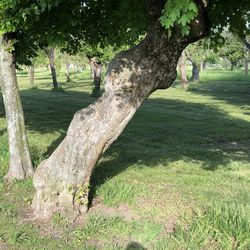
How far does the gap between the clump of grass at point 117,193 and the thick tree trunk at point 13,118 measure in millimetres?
2176

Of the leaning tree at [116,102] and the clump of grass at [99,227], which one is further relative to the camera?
the leaning tree at [116,102]

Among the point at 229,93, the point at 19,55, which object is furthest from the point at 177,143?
the point at 229,93

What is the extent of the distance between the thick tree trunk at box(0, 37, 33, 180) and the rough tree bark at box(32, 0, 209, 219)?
2.07 meters

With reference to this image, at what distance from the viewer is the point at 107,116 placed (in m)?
7.86

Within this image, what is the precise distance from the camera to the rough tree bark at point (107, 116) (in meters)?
7.84

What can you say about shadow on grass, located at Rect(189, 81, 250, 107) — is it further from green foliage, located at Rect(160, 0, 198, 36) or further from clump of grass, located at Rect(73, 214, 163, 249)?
green foliage, located at Rect(160, 0, 198, 36)

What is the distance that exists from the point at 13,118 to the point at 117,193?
3.05 m

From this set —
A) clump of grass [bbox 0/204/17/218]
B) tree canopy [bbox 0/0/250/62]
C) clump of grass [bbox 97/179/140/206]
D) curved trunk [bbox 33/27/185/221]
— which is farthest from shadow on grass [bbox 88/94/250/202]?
tree canopy [bbox 0/0/250/62]

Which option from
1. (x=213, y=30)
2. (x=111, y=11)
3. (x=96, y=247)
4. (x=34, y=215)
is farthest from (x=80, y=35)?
(x=96, y=247)

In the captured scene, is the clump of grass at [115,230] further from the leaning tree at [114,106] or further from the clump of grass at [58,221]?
the leaning tree at [114,106]

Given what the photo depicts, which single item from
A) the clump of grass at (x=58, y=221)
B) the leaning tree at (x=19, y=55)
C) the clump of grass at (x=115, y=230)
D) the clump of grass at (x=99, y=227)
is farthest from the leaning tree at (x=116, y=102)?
the leaning tree at (x=19, y=55)

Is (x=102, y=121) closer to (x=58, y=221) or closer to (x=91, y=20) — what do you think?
(x=58, y=221)

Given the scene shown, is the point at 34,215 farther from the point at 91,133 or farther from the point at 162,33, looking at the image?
the point at 162,33

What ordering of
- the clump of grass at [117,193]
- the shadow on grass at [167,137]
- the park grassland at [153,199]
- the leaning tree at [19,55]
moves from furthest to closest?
the shadow on grass at [167,137]
the leaning tree at [19,55]
the clump of grass at [117,193]
the park grassland at [153,199]
